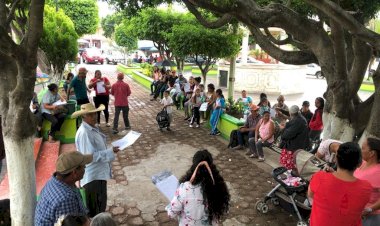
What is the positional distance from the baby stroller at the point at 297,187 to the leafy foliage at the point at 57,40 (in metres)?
9.85

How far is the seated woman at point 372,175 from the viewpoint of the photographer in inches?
126

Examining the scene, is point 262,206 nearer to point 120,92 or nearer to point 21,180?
point 21,180

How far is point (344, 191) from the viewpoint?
284 cm

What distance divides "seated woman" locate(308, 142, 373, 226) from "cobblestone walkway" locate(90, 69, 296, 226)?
7.38 feet

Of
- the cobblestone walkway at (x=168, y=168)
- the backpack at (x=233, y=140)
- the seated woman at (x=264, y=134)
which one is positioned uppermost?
the seated woman at (x=264, y=134)

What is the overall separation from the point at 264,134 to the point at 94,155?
176 inches

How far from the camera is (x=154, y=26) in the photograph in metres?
17.2

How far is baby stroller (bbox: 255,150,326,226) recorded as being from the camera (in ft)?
15.1

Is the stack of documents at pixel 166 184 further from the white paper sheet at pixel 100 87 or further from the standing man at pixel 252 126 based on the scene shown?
the white paper sheet at pixel 100 87

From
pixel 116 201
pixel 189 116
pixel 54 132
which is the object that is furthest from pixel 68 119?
pixel 189 116

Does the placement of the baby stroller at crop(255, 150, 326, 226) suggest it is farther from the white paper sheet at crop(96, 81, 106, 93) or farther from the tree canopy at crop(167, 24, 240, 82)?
the tree canopy at crop(167, 24, 240, 82)

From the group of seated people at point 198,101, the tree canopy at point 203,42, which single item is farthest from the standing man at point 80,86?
the tree canopy at point 203,42

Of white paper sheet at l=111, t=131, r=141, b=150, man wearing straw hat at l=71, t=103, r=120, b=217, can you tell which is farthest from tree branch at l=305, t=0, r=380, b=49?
man wearing straw hat at l=71, t=103, r=120, b=217

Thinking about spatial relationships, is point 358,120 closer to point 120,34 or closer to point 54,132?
point 54,132
